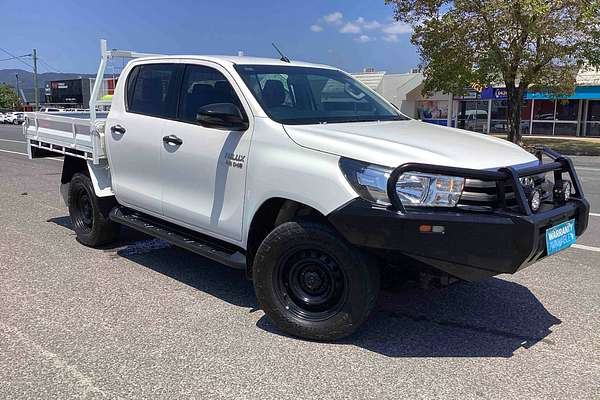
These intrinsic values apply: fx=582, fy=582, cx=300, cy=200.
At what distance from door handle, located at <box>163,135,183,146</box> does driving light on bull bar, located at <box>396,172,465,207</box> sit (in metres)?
2.10

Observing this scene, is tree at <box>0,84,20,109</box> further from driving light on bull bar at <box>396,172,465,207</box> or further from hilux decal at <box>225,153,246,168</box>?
driving light on bull bar at <box>396,172,465,207</box>

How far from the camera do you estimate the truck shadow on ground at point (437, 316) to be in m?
3.96

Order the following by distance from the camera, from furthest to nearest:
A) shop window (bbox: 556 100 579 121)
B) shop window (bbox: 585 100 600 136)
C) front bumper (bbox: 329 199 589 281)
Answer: shop window (bbox: 556 100 579 121), shop window (bbox: 585 100 600 136), front bumper (bbox: 329 199 589 281)

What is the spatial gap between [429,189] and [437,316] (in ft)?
4.64

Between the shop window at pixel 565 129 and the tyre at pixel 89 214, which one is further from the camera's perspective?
the shop window at pixel 565 129

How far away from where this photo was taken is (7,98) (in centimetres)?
9381

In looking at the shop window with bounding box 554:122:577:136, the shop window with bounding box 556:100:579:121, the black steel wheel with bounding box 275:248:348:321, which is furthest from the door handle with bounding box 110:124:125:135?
the shop window with bounding box 554:122:577:136

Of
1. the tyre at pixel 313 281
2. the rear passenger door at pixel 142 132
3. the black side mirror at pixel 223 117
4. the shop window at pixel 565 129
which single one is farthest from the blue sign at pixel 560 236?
the shop window at pixel 565 129

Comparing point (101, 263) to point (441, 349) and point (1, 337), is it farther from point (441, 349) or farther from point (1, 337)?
point (441, 349)

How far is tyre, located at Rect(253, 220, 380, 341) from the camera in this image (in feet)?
12.2

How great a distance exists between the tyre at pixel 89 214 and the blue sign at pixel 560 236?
14.2ft

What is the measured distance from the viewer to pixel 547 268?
5.77m

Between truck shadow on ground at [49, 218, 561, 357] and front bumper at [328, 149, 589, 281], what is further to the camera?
truck shadow on ground at [49, 218, 561, 357]

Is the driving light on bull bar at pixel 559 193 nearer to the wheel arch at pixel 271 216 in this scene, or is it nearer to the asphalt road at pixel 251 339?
the asphalt road at pixel 251 339
